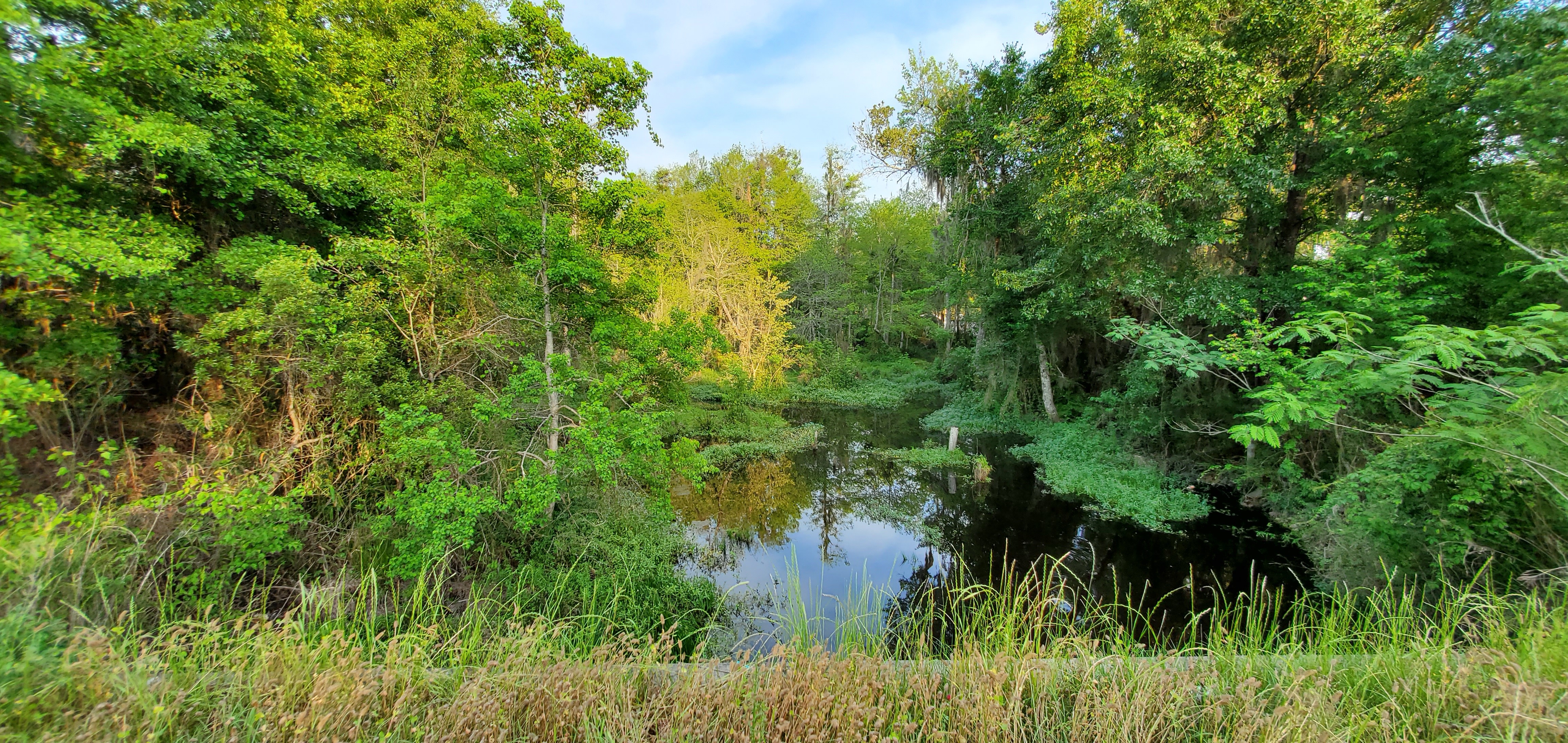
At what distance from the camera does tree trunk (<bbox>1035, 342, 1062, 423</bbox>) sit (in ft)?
46.7

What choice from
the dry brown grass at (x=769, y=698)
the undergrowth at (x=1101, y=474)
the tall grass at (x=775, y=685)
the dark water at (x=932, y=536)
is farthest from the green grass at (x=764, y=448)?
the dry brown grass at (x=769, y=698)

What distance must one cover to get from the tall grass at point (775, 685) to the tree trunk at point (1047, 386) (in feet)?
40.5

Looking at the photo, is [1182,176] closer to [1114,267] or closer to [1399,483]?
[1114,267]

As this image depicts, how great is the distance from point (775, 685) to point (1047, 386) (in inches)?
584

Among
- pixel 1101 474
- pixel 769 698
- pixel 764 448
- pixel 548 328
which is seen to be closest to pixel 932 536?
pixel 1101 474

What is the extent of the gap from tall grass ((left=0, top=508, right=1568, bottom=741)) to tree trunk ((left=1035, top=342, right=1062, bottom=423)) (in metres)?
12.4

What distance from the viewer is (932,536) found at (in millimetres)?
8328

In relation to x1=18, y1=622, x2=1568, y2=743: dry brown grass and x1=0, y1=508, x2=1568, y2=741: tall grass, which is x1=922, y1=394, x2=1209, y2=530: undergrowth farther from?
x1=18, y1=622, x2=1568, y2=743: dry brown grass

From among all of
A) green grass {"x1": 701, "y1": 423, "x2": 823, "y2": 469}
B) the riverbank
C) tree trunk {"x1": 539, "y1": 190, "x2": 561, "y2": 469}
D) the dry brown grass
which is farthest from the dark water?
the dry brown grass

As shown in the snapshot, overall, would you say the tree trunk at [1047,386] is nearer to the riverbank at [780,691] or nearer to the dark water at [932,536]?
the dark water at [932,536]

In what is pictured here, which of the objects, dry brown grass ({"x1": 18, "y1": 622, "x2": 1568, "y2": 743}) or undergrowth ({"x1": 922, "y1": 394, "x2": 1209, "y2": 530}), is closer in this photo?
dry brown grass ({"x1": 18, "y1": 622, "x2": 1568, "y2": 743})

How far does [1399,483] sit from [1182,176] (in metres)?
5.71

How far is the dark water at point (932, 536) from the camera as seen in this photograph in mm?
6734

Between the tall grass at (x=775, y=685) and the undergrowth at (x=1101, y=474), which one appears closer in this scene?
the tall grass at (x=775, y=685)
